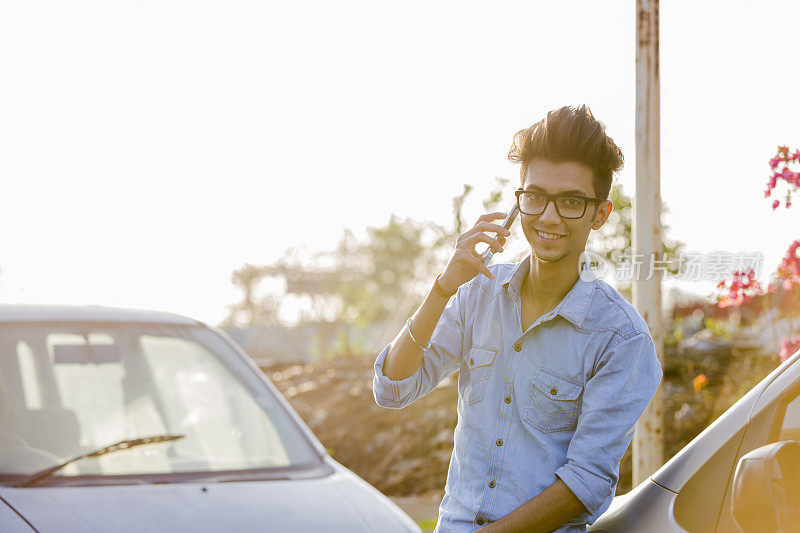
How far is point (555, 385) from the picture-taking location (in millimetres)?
2477

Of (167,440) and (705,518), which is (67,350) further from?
(705,518)

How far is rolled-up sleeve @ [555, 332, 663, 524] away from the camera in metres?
2.37

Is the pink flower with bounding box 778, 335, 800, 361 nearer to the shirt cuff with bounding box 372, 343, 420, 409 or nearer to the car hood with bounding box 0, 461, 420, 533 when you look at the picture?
the car hood with bounding box 0, 461, 420, 533

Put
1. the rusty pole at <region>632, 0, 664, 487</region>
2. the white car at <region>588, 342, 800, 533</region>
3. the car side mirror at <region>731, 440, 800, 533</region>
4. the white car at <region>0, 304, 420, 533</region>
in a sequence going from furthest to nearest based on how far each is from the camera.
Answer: the rusty pole at <region>632, 0, 664, 487</region> < the white car at <region>0, 304, 420, 533</region> < the white car at <region>588, 342, 800, 533</region> < the car side mirror at <region>731, 440, 800, 533</region>

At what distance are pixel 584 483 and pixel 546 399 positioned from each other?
220 millimetres

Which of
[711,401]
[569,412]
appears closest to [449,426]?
[711,401]

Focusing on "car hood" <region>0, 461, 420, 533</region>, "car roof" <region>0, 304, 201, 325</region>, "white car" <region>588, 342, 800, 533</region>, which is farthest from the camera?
"car roof" <region>0, 304, 201, 325</region>

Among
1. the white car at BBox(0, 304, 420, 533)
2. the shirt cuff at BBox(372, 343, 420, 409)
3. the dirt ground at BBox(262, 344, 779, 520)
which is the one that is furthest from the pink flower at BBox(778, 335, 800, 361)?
the shirt cuff at BBox(372, 343, 420, 409)

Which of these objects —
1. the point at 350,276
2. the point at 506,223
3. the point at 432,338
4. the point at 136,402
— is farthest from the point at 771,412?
the point at 350,276

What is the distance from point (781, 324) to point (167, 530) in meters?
5.56

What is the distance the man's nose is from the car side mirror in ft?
2.37

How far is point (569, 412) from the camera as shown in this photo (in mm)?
2465

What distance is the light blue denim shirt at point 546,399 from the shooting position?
2385mm

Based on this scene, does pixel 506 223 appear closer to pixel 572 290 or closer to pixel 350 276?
pixel 572 290
